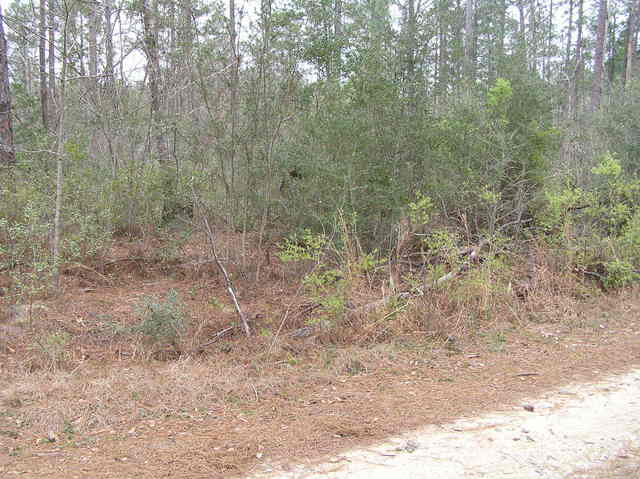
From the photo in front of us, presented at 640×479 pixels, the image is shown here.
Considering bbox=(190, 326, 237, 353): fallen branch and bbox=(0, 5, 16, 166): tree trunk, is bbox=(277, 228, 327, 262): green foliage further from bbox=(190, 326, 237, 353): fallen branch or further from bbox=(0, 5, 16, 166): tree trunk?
bbox=(0, 5, 16, 166): tree trunk

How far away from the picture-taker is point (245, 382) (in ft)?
16.1

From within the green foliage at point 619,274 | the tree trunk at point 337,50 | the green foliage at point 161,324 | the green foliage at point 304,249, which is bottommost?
the green foliage at point 161,324

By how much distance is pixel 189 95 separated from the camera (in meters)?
9.67

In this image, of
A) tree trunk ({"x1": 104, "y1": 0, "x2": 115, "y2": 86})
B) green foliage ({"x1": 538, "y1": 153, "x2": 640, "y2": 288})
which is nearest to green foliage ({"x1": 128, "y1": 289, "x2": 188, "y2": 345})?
tree trunk ({"x1": 104, "y1": 0, "x2": 115, "y2": 86})

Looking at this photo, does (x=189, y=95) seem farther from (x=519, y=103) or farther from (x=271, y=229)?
(x=519, y=103)

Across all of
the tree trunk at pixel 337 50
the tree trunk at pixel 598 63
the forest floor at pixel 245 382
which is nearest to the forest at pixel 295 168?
the forest floor at pixel 245 382

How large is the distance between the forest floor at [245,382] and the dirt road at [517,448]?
0.17 m

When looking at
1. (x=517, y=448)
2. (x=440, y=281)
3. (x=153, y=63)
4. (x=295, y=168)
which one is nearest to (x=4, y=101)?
(x=153, y=63)

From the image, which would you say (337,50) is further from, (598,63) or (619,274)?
(598,63)

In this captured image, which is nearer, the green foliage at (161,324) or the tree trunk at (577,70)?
the green foliage at (161,324)

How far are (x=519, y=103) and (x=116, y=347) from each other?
7698 mm

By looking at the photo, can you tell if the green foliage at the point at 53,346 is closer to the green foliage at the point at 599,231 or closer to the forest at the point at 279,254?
the forest at the point at 279,254

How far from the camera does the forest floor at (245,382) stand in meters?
3.69

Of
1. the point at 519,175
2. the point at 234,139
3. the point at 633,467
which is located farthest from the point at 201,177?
the point at 633,467
